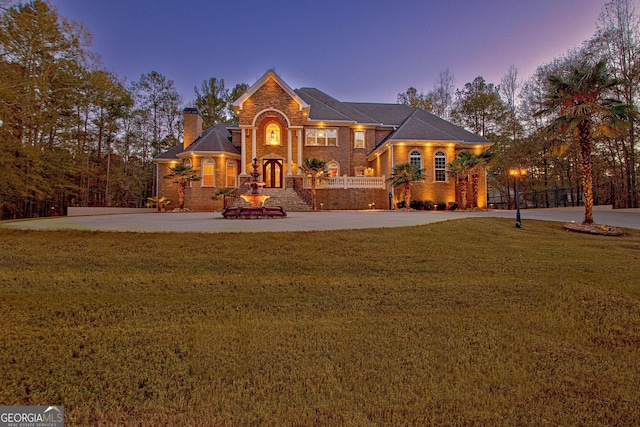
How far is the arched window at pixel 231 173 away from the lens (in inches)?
947

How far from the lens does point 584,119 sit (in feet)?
35.9

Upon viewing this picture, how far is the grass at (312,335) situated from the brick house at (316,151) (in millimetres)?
14848

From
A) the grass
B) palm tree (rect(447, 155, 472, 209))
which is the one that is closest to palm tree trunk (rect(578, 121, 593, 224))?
the grass

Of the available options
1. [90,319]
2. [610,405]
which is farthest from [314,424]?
[90,319]

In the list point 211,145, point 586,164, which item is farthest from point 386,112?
point 586,164

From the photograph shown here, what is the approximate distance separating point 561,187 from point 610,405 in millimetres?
29603

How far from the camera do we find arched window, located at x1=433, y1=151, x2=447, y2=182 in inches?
890

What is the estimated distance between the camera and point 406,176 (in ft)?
64.6

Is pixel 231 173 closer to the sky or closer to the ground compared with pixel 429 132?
closer to the ground

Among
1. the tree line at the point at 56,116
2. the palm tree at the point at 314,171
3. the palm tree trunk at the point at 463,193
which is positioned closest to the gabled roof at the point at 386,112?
the palm tree trunk at the point at 463,193

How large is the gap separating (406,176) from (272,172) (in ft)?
33.2

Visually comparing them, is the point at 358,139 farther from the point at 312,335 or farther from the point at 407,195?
the point at 312,335

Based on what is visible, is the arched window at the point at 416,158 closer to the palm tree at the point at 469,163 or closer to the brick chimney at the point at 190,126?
the palm tree at the point at 469,163

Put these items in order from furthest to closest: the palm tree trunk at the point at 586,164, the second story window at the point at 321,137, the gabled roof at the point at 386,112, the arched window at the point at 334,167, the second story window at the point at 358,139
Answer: the gabled roof at the point at 386,112, the second story window at the point at 358,139, the arched window at the point at 334,167, the second story window at the point at 321,137, the palm tree trunk at the point at 586,164
